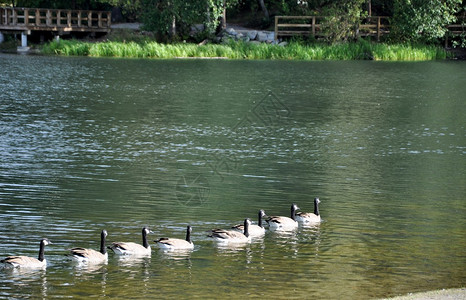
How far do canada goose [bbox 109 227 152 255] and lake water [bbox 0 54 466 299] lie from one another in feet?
0.77

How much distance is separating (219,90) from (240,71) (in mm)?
10307

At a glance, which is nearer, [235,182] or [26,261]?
[26,261]

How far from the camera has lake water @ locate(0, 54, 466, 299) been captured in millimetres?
14078

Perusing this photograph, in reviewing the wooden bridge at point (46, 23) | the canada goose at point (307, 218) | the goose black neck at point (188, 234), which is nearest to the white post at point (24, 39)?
the wooden bridge at point (46, 23)

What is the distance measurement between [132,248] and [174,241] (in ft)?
2.74

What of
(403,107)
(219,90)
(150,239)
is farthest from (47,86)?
(150,239)

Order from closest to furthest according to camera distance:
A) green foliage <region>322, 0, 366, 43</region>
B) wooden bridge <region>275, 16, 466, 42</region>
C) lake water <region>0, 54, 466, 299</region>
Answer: lake water <region>0, 54, 466, 299</region>
green foliage <region>322, 0, 366, 43</region>
wooden bridge <region>275, 16, 466, 42</region>

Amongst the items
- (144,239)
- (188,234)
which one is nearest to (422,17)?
(188,234)

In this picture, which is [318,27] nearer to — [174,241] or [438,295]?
[174,241]

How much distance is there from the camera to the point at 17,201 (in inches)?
758

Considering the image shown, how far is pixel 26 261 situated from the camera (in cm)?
1397

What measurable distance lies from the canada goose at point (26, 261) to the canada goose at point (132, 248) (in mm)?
1310

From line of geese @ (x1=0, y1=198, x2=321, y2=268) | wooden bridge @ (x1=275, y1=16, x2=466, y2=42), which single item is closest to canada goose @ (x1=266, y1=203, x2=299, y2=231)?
line of geese @ (x1=0, y1=198, x2=321, y2=268)

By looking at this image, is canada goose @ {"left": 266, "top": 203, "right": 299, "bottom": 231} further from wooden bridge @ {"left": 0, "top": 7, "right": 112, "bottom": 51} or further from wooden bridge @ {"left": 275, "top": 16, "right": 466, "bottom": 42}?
wooden bridge @ {"left": 0, "top": 7, "right": 112, "bottom": 51}
